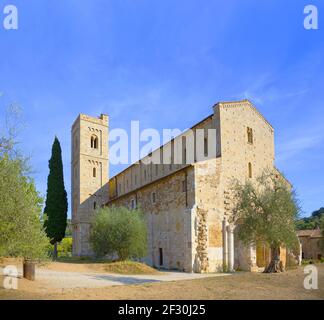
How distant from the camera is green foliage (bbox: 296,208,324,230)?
23.6 meters

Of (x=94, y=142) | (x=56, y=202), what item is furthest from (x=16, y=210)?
(x=94, y=142)

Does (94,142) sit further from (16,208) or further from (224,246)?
(16,208)

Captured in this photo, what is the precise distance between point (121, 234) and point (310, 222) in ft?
217

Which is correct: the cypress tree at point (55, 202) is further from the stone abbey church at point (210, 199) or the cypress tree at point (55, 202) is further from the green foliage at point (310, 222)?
the green foliage at point (310, 222)

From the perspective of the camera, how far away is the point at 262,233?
21828mm

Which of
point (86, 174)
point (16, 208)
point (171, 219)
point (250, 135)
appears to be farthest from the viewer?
Answer: point (86, 174)

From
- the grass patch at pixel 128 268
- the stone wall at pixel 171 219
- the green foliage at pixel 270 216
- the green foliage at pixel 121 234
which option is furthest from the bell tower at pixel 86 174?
the green foliage at pixel 270 216

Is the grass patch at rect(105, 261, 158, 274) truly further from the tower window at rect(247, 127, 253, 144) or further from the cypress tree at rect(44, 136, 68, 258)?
the cypress tree at rect(44, 136, 68, 258)

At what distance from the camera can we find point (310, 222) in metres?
82.1

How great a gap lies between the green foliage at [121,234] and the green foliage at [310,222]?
11424mm

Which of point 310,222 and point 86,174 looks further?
point 310,222

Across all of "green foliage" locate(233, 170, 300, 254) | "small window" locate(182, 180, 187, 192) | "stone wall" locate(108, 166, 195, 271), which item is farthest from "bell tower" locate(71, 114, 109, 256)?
"green foliage" locate(233, 170, 300, 254)

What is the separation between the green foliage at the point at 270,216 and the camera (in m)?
21.7
